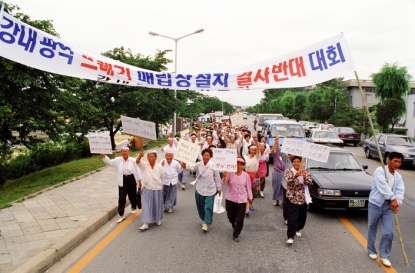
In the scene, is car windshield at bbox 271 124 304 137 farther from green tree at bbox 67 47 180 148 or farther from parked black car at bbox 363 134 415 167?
green tree at bbox 67 47 180 148

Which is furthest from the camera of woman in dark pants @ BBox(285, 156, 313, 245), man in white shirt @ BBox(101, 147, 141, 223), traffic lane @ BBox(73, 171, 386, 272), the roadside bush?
the roadside bush

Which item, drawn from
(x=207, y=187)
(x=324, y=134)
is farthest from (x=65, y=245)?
(x=324, y=134)

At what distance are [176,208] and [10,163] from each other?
1011 cm

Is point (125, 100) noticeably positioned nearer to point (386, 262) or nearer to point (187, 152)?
point (187, 152)

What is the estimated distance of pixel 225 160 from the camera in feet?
16.9

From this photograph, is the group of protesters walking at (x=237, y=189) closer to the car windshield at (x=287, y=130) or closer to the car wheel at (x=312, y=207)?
the car wheel at (x=312, y=207)

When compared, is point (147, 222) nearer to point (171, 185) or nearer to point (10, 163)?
point (171, 185)

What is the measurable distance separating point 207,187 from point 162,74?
84.6 inches

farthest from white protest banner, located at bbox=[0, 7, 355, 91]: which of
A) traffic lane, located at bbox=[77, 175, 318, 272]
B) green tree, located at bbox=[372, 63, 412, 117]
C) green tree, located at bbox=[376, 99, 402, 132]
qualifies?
green tree, located at bbox=[372, 63, 412, 117]

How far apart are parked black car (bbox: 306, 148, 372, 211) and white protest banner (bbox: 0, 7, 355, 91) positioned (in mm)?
2592

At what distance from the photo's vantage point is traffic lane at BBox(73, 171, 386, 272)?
4234 millimetres

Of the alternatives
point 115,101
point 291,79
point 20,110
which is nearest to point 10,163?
point 20,110

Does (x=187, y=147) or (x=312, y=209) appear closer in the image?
(x=187, y=147)

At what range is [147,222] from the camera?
5.73 meters
